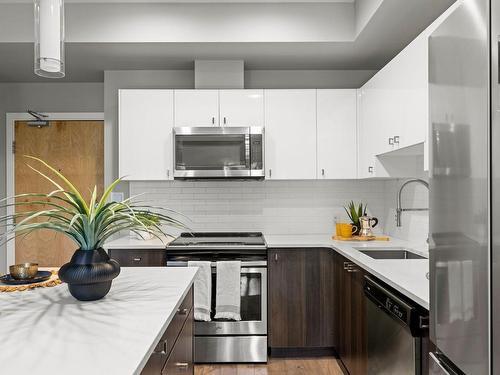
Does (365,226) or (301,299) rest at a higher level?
(365,226)

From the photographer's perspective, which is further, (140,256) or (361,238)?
(361,238)

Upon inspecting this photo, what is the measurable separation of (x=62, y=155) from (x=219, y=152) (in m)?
1.83

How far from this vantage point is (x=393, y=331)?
1.94m

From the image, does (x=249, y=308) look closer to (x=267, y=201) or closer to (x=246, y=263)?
(x=246, y=263)

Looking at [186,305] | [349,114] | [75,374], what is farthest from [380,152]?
[75,374]

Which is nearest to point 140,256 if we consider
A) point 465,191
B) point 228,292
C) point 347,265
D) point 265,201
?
point 228,292

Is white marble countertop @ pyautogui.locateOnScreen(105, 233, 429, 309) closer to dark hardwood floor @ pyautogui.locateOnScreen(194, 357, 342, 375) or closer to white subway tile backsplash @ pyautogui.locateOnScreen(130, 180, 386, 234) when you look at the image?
white subway tile backsplash @ pyautogui.locateOnScreen(130, 180, 386, 234)

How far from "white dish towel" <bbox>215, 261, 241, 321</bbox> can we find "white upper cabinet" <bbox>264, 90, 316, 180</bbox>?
0.89m

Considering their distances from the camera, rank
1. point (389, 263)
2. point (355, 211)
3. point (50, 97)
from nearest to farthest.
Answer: point (389, 263), point (355, 211), point (50, 97)

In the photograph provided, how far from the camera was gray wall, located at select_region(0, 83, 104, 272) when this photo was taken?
4.36 metres

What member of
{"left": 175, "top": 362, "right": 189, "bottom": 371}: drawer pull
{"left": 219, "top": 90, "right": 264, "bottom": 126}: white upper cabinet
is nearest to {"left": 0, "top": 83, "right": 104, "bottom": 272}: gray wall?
{"left": 219, "top": 90, "right": 264, "bottom": 126}: white upper cabinet

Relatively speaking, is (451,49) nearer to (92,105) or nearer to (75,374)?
(75,374)

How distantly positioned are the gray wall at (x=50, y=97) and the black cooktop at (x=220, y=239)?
169 cm

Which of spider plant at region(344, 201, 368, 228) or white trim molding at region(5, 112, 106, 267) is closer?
spider plant at region(344, 201, 368, 228)
